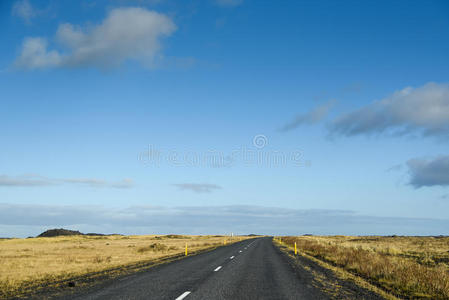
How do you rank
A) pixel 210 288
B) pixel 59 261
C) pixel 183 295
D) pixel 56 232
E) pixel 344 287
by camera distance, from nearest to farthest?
pixel 183 295
pixel 210 288
pixel 344 287
pixel 59 261
pixel 56 232

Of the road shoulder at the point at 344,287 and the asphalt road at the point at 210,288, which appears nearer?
the asphalt road at the point at 210,288

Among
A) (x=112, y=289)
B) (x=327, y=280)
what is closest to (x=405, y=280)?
(x=327, y=280)

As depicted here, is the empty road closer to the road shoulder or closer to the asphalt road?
the asphalt road

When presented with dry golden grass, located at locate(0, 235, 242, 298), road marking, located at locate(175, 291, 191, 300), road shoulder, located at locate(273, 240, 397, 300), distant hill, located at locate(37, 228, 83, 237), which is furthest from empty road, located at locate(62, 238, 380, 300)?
distant hill, located at locate(37, 228, 83, 237)

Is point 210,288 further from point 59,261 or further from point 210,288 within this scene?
point 59,261

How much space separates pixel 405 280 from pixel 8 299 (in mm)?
12140

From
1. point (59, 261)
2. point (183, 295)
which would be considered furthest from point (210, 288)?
point (59, 261)

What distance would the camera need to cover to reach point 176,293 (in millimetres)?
9453

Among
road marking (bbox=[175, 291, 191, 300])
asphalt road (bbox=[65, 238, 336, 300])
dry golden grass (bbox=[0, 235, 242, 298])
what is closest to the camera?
road marking (bbox=[175, 291, 191, 300])

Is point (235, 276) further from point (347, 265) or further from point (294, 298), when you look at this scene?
point (347, 265)

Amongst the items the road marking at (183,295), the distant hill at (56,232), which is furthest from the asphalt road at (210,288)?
the distant hill at (56,232)

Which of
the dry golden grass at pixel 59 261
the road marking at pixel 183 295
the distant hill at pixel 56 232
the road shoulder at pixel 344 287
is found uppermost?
the road marking at pixel 183 295

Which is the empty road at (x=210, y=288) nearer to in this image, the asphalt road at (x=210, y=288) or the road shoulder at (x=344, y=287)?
the asphalt road at (x=210, y=288)

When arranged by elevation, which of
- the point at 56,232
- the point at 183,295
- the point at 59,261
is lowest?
the point at 56,232
